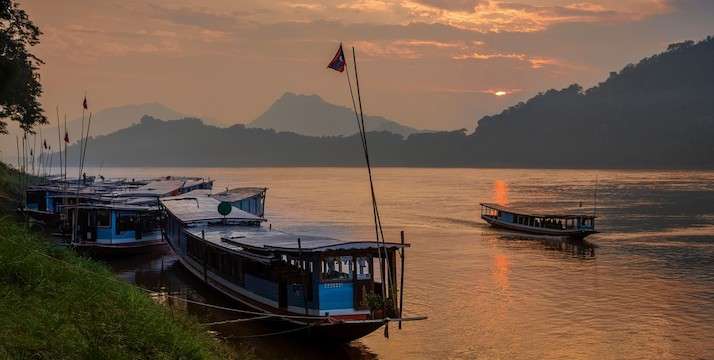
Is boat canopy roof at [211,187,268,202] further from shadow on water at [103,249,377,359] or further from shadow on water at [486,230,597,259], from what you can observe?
shadow on water at [486,230,597,259]

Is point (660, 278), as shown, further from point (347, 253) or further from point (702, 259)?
point (347, 253)

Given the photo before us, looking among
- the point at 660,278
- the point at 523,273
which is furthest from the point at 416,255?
the point at 660,278

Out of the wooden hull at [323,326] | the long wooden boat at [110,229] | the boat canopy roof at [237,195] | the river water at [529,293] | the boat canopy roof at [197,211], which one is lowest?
the river water at [529,293]

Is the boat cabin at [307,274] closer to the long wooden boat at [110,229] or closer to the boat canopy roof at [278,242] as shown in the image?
the boat canopy roof at [278,242]

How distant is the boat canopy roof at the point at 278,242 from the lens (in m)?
23.0

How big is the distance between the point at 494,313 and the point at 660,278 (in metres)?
14.9

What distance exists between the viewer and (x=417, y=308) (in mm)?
33188

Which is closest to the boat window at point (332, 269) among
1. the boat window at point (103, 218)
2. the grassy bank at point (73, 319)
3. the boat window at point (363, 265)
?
the boat window at point (363, 265)

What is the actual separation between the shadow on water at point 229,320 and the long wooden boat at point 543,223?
117ft

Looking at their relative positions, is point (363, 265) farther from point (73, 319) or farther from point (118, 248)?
point (118, 248)

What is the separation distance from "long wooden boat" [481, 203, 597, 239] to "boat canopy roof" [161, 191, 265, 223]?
3251 cm

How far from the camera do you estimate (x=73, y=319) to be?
15.1 m

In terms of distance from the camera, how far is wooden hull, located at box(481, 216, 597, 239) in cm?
5956

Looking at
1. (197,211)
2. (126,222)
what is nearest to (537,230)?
(197,211)
